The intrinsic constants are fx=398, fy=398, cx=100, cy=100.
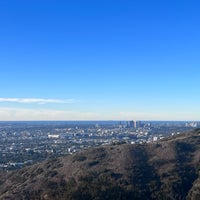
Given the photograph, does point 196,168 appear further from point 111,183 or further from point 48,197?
point 48,197

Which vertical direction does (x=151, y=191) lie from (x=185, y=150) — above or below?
below

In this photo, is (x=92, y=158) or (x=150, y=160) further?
(x=92, y=158)

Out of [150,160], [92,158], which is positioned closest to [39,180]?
[92,158]

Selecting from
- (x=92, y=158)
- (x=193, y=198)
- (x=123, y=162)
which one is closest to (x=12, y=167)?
(x=92, y=158)

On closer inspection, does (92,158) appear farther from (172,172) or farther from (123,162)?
(172,172)

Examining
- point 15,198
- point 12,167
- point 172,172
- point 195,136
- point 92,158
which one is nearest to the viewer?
point 15,198

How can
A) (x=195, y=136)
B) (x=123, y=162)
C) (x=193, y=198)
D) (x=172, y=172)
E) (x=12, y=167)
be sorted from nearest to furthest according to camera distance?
(x=193, y=198)
(x=172, y=172)
(x=123, y=162)
(x=195, y=136)
(x=12, y=167)
